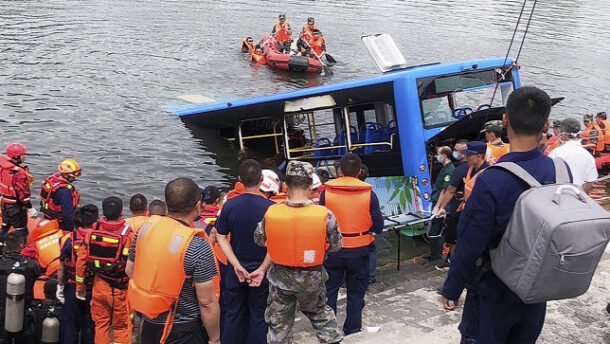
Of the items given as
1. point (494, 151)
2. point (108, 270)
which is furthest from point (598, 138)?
point (108, 270)

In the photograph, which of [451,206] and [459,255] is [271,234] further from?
[451,206]

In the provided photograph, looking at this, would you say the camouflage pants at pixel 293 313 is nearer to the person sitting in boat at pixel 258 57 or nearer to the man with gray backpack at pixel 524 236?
the man with gray backpack at pixel 524 236

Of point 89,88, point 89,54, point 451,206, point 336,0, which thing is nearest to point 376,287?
point 451,206

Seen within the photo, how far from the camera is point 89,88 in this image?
59.0ft

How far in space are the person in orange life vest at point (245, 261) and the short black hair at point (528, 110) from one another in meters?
2.16

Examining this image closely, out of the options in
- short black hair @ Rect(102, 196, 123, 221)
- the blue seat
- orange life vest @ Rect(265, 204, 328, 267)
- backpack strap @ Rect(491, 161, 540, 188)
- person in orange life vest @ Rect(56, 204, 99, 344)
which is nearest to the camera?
backpack strap @ Rect(491, 161, 540, 188)

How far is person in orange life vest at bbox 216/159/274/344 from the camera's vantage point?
467 cm

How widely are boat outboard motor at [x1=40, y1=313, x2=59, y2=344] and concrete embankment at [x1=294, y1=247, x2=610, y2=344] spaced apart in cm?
244

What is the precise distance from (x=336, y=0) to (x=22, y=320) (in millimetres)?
35790

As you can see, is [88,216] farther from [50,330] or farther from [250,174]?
[250,174]

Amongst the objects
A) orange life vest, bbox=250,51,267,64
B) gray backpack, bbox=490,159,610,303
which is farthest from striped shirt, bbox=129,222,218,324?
orange life vest, bbox=250,51,267,64

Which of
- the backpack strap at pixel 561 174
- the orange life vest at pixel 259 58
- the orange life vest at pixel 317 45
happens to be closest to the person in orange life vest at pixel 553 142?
the backpack strap at pixel 561 174

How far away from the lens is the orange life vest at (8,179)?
26.5ft

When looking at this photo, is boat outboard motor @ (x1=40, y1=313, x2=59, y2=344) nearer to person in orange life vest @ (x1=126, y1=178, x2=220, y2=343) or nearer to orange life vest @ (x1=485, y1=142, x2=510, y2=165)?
person in orange life vest @ (x1=126, y1=178, x2=220, y2=343)
